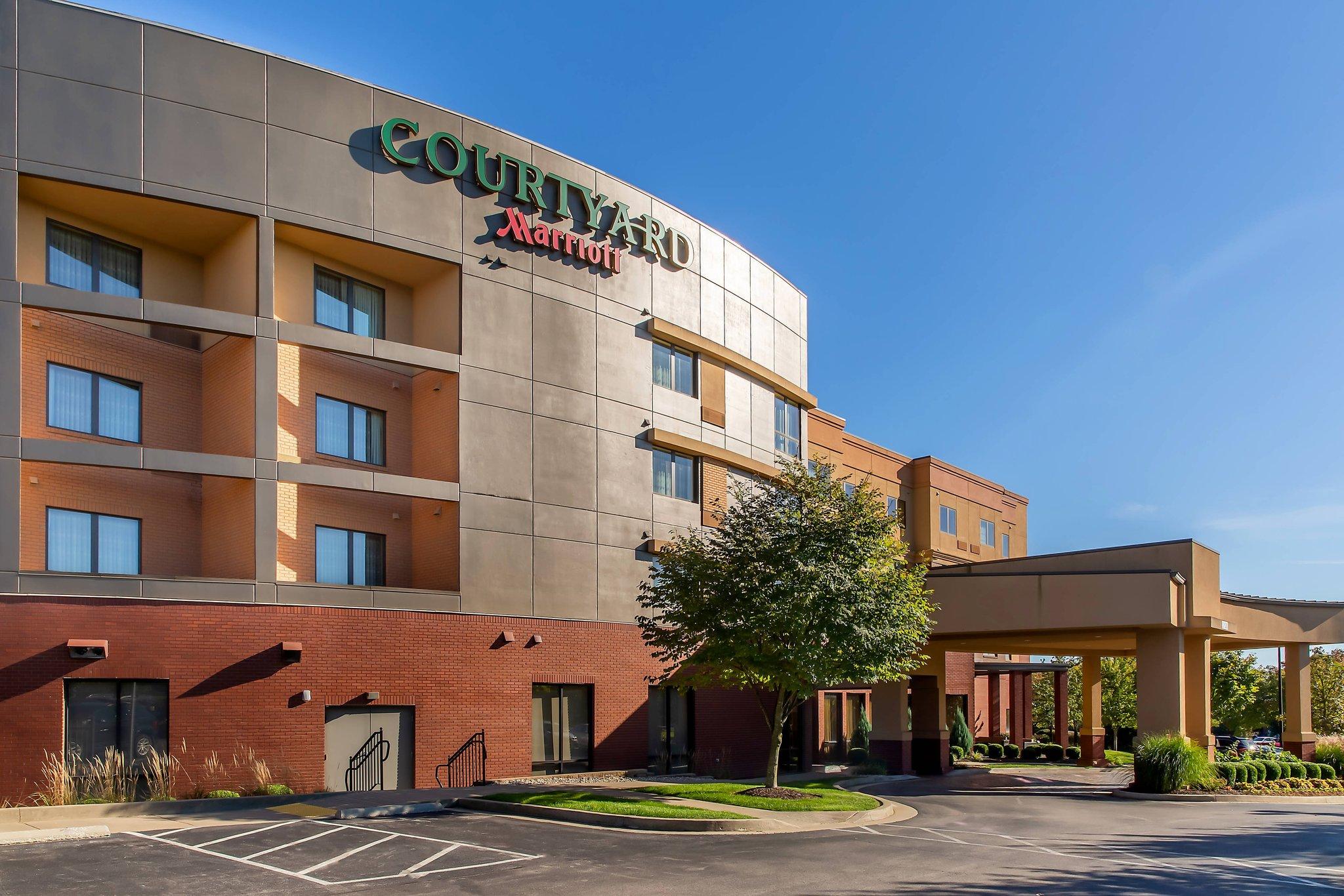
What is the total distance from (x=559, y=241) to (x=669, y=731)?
14.9 m

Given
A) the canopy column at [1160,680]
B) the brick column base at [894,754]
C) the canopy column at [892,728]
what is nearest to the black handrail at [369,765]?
the canopy column at [892,728]

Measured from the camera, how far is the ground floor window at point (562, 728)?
32.6 meters

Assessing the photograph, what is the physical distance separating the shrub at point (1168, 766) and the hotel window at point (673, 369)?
16917 millimetres

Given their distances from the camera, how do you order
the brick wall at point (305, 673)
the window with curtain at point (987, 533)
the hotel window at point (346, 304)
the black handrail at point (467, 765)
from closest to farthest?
the brick wall at point (305, 673), the black handrail at point (467, 765), the hotel window at point (346, 304), the window with curtain at point (987, 533)

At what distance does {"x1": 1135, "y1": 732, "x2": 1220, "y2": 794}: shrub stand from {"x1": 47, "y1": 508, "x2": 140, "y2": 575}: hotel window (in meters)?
25.9

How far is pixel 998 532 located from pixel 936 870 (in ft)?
177

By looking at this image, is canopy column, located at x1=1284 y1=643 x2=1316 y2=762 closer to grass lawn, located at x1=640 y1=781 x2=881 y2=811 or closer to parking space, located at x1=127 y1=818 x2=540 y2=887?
grass lawn, located at x1=640 y1=781 x2=881 y2=811

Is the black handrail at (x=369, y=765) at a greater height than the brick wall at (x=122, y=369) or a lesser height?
lesser

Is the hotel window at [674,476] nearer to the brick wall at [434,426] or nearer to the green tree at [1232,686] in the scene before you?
the brick wall at [434,426]

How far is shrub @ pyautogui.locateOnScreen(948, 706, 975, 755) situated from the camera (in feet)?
170

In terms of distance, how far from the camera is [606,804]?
2370cm

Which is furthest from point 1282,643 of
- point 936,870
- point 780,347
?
point 936,870

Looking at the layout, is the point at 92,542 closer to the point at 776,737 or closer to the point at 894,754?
the point at 776,737

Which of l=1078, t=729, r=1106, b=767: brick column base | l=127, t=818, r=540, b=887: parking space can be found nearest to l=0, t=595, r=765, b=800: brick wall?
l=127, t=818, r=540, b=887: parking space
